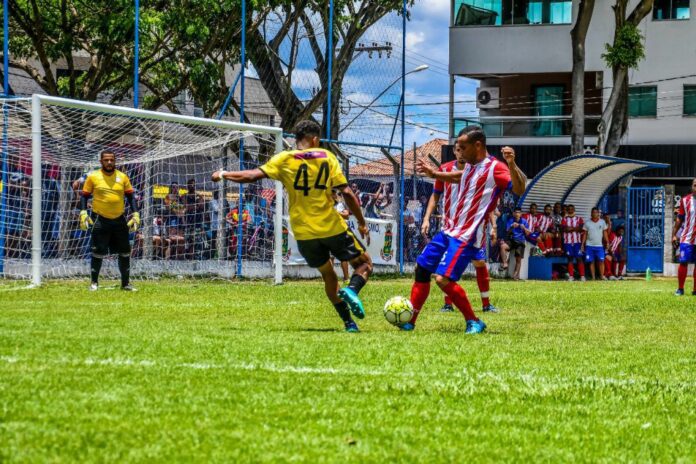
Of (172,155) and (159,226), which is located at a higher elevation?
(172,155)

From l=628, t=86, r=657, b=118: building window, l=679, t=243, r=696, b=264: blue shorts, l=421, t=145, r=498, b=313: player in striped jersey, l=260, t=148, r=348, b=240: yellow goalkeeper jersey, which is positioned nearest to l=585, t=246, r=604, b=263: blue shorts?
l=679, t=243, r=696, b=264: blue shorts

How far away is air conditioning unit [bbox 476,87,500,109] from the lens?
4219 centimetres

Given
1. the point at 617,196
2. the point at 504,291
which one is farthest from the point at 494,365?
the point at 617,196

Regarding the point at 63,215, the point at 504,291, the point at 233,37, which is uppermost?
the point at 233,37

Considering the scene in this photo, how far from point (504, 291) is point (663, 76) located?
80.3 ft

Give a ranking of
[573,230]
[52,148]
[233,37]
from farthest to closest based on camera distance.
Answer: [573,230], [233,37], [52,148]

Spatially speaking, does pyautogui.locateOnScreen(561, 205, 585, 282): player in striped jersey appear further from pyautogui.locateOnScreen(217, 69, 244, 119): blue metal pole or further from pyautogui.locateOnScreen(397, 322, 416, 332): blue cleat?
pyautogui.locateOnScreen(397, 322, 416, 332): blue cleat

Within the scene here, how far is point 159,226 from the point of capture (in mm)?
20969

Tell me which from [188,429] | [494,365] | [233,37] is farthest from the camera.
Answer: [233,37]

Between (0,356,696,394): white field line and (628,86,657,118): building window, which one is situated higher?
(628,86,657,118): building window

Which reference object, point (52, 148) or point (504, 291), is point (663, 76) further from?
point (52, 148)

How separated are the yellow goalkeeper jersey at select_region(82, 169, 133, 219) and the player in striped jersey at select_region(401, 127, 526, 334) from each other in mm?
7143

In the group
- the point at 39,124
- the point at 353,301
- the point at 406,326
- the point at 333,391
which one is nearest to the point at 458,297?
the point at 406,326

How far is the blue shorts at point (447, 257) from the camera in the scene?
384 inches
